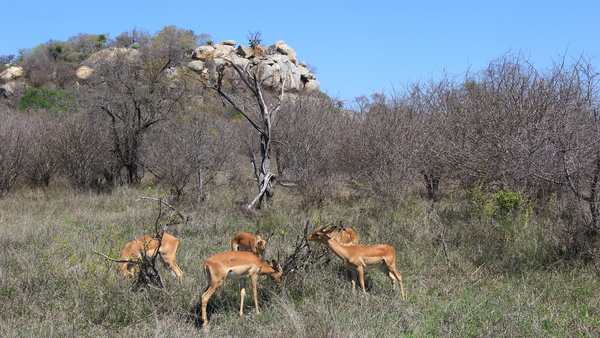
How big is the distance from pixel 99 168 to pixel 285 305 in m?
12.7

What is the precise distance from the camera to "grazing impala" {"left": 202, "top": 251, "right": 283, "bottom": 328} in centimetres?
550

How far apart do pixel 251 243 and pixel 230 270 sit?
6.67 ft

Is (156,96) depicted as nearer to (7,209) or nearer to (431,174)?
(7,209)

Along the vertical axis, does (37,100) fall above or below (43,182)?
above

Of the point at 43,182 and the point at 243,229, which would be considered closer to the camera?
the point at 243,229

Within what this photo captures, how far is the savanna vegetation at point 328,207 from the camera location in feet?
18.3

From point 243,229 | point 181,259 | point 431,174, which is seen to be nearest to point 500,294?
point 181,259

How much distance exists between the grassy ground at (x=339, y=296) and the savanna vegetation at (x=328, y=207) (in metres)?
0.03

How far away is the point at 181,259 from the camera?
7.80 metres

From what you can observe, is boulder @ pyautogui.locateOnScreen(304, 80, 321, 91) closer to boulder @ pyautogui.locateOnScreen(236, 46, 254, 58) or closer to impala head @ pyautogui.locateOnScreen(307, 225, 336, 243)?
boulder @ pyautogui.locateOnScreen(236, 46, 254, 58)

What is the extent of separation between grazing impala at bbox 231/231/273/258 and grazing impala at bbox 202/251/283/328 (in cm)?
119

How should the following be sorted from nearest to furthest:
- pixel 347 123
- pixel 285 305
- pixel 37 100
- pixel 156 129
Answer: pixel 285 305
pixel 347 123
pixel 156 129
pixel 37 100

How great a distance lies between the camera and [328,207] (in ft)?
35.7

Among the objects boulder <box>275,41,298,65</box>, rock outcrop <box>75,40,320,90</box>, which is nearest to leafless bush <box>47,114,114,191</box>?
rock outcrop <box>75,40,320,90</box>
